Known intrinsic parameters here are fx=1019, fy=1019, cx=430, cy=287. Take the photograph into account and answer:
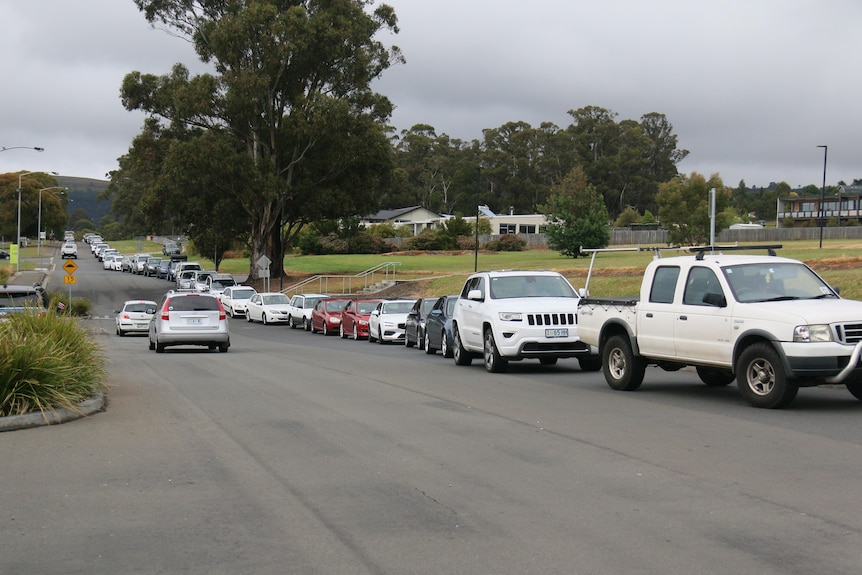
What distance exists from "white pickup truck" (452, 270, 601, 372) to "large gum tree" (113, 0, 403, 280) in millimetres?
37771

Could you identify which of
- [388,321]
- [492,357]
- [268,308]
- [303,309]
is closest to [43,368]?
[492,357]

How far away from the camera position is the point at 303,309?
42.7 metres

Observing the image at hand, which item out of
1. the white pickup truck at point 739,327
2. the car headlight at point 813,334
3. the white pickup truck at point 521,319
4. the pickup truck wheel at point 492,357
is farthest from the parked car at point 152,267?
the car headlight at point 813,334

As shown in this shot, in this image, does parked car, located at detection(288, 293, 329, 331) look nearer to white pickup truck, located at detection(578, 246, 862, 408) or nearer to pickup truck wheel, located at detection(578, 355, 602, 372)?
pickup truck wheel, located at detection(578, 355, 602, 372)

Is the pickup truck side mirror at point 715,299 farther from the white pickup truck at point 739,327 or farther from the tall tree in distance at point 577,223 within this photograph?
the tall tree in distance at point 577,223

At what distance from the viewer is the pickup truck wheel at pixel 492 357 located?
18.9m

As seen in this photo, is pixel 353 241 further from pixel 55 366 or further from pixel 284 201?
pixel 55 366

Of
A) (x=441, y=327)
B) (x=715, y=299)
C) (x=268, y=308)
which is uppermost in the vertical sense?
(x=715, y=299)

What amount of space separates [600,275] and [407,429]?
3482 centimetres

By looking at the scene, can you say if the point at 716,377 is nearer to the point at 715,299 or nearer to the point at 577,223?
the point at 715,299

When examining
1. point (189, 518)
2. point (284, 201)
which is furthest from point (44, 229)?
point (189, 518)

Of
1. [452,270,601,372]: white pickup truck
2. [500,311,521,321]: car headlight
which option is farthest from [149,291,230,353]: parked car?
[500,311,521,321]: car headlight

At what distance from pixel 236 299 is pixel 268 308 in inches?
227

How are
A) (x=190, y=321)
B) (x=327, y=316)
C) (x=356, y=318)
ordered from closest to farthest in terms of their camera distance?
(x=190, y=321) → (x=356, y=318) → (x=327, y=316)
